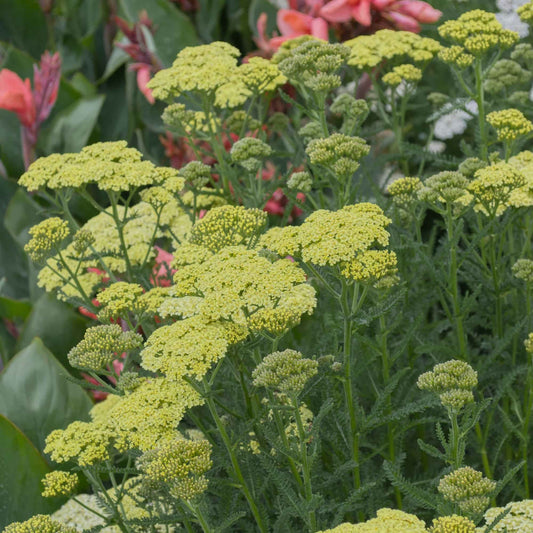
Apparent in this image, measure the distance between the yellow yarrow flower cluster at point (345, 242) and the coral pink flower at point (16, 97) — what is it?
1.28 m

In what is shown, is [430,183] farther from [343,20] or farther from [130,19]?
[130,19]

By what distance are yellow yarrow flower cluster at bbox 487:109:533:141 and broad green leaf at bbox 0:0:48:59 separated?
2482 mm

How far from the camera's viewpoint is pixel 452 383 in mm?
1002

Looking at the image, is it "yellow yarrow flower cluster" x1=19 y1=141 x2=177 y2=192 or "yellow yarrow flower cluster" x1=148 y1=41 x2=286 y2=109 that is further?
"yellow yarrow flower cluster" x1=148 y1=41 x2=286 y2=109

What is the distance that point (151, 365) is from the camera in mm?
1038

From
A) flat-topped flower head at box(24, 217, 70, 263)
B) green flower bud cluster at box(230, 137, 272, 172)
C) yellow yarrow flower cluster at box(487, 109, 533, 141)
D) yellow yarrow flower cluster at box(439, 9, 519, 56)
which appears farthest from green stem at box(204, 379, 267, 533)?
yellow yarrow flower cluster at box(439, 9, 519, 56)

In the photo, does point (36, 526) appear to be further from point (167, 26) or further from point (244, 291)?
point (167, 26)

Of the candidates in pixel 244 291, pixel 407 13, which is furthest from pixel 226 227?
pixel 407 13

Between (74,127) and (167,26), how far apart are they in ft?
1.76

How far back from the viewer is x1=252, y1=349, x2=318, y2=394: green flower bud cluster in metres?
0.96

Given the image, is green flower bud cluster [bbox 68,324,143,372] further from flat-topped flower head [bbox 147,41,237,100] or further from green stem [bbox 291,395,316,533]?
flat-topped flower head [bbox 147,41,237,100]

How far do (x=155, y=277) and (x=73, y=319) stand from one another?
584 millimetres

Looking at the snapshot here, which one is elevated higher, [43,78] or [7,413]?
[43,78]

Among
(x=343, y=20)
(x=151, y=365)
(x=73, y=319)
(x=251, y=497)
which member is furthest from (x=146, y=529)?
(x=343, y=20)
